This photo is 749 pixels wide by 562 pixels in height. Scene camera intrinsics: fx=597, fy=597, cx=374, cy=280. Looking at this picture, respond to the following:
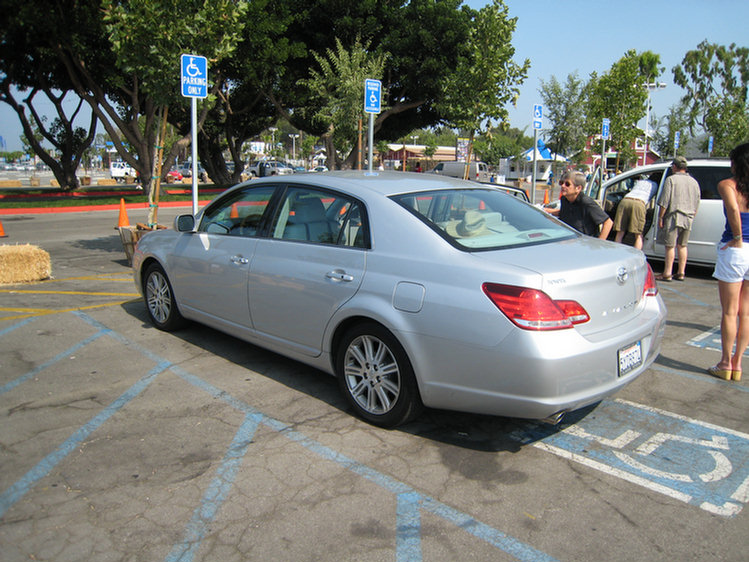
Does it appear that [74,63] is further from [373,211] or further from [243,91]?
[373,211]

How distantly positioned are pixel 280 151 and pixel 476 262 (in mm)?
100282

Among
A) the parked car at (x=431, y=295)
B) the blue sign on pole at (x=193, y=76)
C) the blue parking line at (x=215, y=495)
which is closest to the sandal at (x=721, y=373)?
the parked car at (x=431, y=295)

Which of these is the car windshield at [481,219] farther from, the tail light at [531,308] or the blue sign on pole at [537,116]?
the blue sign on pole at [537,116]

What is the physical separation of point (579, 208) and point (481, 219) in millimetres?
3446

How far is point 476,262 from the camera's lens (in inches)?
141

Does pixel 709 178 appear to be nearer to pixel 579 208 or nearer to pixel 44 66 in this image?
pixel 579 208

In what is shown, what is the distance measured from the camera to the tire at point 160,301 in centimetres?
614

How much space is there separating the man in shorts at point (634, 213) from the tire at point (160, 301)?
671 cm

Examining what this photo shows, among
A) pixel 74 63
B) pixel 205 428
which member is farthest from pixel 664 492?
pixel 74 63

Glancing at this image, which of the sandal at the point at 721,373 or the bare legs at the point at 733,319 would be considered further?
the sandal at the point at 721,373

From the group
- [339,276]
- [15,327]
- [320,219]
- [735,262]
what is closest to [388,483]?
[339,276]

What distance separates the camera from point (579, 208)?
280 inches

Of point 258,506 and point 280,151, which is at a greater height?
point 280,151

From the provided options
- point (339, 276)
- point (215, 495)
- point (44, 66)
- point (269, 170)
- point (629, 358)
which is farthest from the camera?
point (269, 170)
